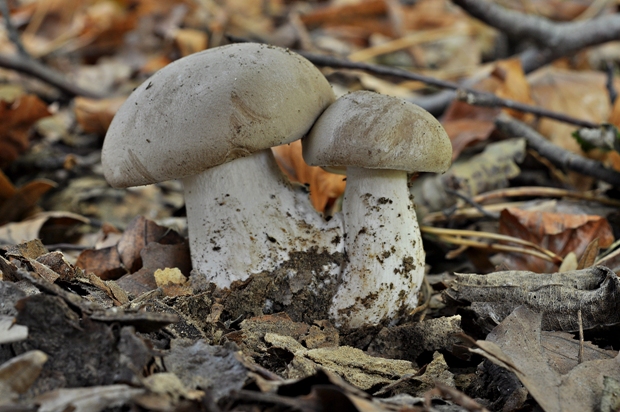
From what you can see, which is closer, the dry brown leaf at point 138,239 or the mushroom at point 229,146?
the mushroom at point 229,146

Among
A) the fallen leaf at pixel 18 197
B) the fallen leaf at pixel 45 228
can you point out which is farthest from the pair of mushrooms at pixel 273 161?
the fallen leaf at pixel 18 197

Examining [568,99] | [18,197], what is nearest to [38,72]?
[18,197]

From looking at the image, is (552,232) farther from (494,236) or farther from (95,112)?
(95,112)

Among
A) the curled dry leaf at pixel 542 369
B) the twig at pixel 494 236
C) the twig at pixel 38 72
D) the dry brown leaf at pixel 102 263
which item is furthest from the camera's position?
the twig at pixel 38 72

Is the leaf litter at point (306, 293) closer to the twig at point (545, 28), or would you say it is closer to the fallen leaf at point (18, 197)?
the fallen leaf at point (18, 197)

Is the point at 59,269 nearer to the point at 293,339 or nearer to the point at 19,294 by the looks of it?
the point at 19,294

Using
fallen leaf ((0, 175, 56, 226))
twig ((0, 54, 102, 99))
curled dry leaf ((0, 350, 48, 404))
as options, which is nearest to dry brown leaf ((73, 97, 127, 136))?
twig ((0, 54, 102, 99))

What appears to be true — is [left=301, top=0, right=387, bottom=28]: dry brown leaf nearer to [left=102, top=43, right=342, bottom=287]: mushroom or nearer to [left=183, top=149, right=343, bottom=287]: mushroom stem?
[left=102, top=43, right=342, bottom=287]: mushroom
